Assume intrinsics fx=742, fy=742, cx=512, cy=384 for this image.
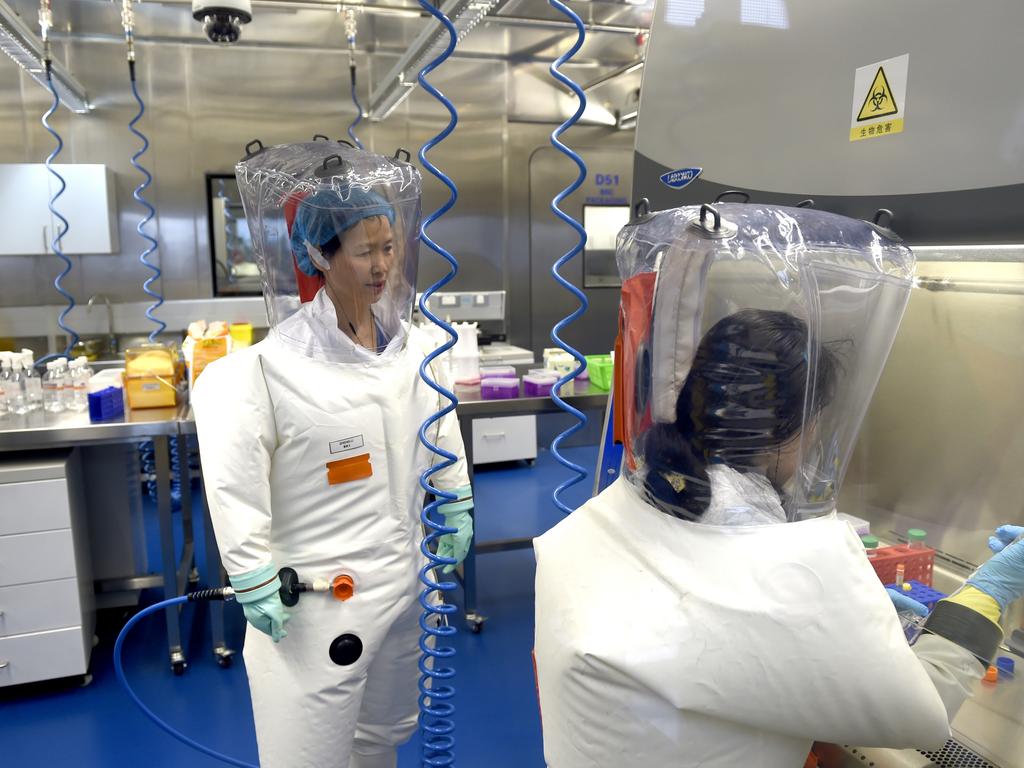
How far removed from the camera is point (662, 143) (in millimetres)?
1634

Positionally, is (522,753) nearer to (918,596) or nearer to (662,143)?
(918,596)

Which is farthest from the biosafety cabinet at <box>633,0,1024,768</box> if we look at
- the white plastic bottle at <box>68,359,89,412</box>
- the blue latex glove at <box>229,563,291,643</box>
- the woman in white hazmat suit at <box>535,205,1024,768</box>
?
the white plastic bottle at <box>68,359,89,412</box>

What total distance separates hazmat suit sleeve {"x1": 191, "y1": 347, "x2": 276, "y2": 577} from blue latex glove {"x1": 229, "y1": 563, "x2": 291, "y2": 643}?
0.06 feet

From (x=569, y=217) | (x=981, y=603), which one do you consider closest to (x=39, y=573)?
(x=569, y=217)

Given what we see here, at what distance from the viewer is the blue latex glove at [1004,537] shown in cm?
109

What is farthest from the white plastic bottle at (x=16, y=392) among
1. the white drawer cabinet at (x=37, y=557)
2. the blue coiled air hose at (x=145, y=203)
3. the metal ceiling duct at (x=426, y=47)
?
the metal ceiling duct at (x=426, y=47)

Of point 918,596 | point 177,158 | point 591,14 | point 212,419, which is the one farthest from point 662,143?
point 177,158

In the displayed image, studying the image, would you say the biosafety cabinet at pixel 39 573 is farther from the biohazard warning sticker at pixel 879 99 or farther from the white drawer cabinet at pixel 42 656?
the biohazard warning sticker at pixel 879 99

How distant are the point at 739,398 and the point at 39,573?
260cm

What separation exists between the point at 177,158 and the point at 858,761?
535 cm

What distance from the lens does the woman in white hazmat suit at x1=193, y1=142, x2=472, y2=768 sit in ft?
5.27

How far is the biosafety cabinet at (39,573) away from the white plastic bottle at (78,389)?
353 millimetres

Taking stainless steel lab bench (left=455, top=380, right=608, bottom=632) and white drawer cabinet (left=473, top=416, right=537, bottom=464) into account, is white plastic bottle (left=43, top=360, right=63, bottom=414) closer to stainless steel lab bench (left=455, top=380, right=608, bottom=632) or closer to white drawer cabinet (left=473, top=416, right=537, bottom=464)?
stainless steel lab bench (left=455, top=380, right=608, bottom=632)

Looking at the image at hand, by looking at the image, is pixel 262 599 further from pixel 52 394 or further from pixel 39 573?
pixel 52 394
